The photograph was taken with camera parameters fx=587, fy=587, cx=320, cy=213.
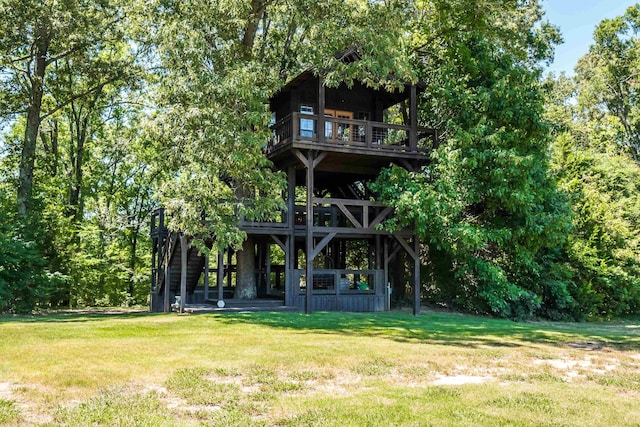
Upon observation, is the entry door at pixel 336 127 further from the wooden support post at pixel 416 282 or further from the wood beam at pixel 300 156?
the wooden support post at pixel 416 282

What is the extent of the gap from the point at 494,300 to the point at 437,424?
45.8 feet

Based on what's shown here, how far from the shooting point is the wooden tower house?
57.9 feet

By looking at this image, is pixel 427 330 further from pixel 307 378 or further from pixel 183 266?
pixel 183 266

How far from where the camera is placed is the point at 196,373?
7574 millimetres

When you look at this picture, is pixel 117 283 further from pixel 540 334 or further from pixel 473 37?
pixel 540 334

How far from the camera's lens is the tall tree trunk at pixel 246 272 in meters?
19.4

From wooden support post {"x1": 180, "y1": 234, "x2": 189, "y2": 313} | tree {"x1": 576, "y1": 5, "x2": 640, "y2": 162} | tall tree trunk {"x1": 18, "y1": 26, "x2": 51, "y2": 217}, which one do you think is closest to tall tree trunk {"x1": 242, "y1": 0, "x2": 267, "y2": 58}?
wooden support post {"x1": 180, "y1": 234, "x2": 189, "y2": 313}

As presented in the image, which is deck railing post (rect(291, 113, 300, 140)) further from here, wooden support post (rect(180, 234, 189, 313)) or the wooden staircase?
the wooden staircase

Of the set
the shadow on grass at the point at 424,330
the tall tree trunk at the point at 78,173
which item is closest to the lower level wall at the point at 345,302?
the shadow on grass at the point at 424,330

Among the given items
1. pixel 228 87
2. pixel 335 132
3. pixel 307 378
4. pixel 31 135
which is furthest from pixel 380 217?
pixel 31 135

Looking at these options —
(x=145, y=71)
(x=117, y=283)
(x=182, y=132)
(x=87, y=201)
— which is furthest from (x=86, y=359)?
(x=87, y=201)

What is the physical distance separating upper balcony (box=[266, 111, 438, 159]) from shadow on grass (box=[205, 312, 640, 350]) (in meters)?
4.99

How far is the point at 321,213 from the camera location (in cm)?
2098

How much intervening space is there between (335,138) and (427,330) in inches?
276
